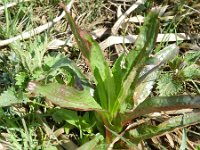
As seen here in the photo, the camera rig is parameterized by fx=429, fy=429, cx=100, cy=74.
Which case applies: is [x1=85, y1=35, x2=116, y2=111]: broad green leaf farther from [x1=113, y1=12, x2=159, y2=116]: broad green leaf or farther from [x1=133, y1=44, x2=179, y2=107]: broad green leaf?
[x1=133, y1=44, x2=179, y2=107]: broad green leaf

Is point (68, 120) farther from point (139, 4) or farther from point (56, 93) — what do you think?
point (139, 4)

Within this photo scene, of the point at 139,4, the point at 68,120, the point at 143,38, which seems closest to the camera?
the point at 143,38

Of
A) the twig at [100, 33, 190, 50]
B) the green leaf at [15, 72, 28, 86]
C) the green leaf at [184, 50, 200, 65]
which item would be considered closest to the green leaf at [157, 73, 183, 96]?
the green leaf at [184, 50, 200, 65]

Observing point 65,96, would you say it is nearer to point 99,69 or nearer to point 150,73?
point 99,69

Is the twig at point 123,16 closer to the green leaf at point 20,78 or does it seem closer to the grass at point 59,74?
the grass at point 59,74

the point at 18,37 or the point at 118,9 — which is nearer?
the point at 18,37

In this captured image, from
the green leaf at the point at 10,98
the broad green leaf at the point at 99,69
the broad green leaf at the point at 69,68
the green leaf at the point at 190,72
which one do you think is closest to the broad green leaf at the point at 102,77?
the broad green leaf at the point at 99,69

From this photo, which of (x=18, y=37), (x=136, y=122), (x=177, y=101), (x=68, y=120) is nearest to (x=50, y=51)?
(x=18, y=37)
